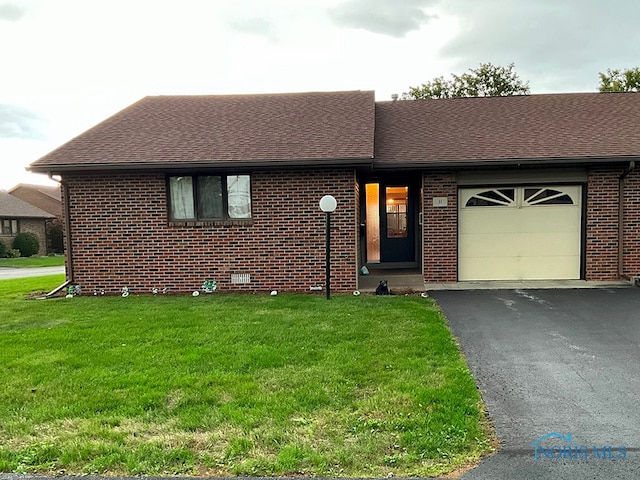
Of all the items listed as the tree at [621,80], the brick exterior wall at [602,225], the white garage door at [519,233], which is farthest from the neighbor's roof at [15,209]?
the tree at [621,80]

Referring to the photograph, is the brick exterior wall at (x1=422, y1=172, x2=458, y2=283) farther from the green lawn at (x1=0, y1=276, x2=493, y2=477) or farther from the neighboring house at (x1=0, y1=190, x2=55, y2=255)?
the neighboring house at (x1=0, y1=190, x2=55, y2=255)

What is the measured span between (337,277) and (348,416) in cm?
571

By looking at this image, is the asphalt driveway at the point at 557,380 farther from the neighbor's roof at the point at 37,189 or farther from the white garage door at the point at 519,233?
the neighbor's roof at the point at 37,189

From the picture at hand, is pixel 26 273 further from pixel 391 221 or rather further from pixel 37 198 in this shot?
pixel 37 198

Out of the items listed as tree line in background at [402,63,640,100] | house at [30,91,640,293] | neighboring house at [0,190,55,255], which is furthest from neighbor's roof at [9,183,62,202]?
house at [30,91,640,293]

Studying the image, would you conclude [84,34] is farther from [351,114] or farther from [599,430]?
[599,430]

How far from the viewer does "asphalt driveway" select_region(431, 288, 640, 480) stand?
2787 mm

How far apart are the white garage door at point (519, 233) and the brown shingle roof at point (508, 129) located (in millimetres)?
830

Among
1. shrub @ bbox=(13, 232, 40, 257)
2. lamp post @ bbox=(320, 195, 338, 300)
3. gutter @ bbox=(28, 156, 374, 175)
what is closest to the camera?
lamp post @ bbox=(320, 195, 338, 300)

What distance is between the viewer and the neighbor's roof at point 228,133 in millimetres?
8805

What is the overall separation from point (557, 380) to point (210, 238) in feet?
22.6

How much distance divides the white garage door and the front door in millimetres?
2180

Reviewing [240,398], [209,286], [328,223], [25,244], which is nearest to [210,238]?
[209,286]

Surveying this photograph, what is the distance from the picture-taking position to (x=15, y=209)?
1385 inches
